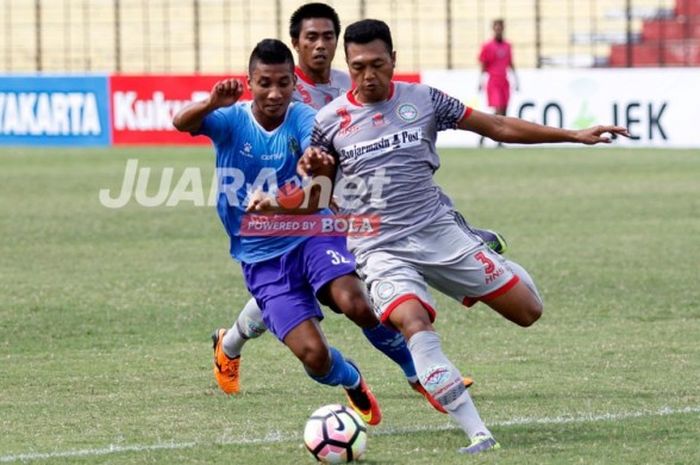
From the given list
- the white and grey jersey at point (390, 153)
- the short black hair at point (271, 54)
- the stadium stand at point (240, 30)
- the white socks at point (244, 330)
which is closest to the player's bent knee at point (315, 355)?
the white and grey jersey at point (390, 153)

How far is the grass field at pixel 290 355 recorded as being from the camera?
7086mm

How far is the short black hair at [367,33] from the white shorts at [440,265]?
0.95 meters

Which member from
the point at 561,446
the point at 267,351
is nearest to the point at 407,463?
the point at 561,446

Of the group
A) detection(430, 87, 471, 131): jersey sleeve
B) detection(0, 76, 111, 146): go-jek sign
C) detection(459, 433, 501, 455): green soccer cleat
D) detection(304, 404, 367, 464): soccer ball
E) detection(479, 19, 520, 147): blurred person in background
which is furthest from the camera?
detection(0, 76, 111, 146): go-jek sign

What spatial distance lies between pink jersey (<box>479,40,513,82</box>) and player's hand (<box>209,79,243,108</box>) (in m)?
22.4

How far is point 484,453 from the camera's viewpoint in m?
6.69

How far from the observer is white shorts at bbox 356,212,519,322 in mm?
7215

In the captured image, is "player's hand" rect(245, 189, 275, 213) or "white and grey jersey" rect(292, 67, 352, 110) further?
"white and grey jersey" rect(292, 67, 352, 110)

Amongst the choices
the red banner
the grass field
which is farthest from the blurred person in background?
the grass field

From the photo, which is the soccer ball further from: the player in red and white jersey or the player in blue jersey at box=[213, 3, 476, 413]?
the player in red and white jersey

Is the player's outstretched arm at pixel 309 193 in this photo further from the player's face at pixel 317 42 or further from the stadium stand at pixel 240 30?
the stadium stand at pixel 240 30

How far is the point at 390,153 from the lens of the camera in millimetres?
7359

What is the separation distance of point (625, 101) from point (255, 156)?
21.7 m

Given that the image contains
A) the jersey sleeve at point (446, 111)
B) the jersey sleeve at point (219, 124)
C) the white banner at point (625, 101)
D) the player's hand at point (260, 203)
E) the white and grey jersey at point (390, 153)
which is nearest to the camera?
the player's hand at point (260, 203)
